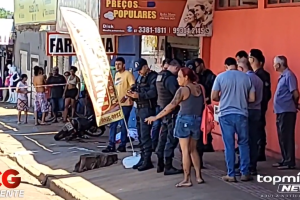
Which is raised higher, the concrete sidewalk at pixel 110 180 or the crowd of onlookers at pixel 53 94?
the crowd of onlookers at pixel 53 94

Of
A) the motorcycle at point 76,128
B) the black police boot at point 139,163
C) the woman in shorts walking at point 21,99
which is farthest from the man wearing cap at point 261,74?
the woman in shorts walking at point 21,99

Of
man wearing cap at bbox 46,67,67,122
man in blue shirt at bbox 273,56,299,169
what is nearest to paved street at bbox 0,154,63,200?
man in blue shirt at bbox 273,56,299,169

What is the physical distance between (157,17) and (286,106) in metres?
4.16

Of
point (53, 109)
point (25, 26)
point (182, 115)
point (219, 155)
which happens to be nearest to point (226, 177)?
point (182, 115)

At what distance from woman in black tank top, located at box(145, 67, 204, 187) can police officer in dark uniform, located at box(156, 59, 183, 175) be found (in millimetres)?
635

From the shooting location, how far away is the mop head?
1123 cm

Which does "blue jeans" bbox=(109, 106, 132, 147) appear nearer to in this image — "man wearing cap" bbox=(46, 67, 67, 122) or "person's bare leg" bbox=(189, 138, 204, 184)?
"person's bare leg" bbox=(189, 138, 204, 184)

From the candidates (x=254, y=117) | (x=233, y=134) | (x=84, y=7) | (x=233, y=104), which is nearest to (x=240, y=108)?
(x=233, y=104)

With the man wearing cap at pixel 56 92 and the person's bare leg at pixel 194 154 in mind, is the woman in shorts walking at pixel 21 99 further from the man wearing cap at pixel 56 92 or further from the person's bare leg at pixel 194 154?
the person's bare leg at pixel 194 154

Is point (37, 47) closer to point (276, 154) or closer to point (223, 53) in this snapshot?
point (223, 53)

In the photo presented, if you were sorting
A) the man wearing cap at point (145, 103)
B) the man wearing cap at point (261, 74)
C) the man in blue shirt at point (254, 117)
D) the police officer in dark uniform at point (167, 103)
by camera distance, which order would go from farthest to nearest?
the man wearing cap at point (145, 103)
the man wearing cap at point (261, 74)
the police officer in dark uniform at point (167, 103)
the man in blue shirt at point (254, 117)

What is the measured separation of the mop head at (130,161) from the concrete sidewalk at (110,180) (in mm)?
115

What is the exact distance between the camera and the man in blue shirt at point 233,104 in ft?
29.6

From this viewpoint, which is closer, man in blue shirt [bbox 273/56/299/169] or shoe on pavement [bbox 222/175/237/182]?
shoe on pavement [bbox 222/175/237/182]
